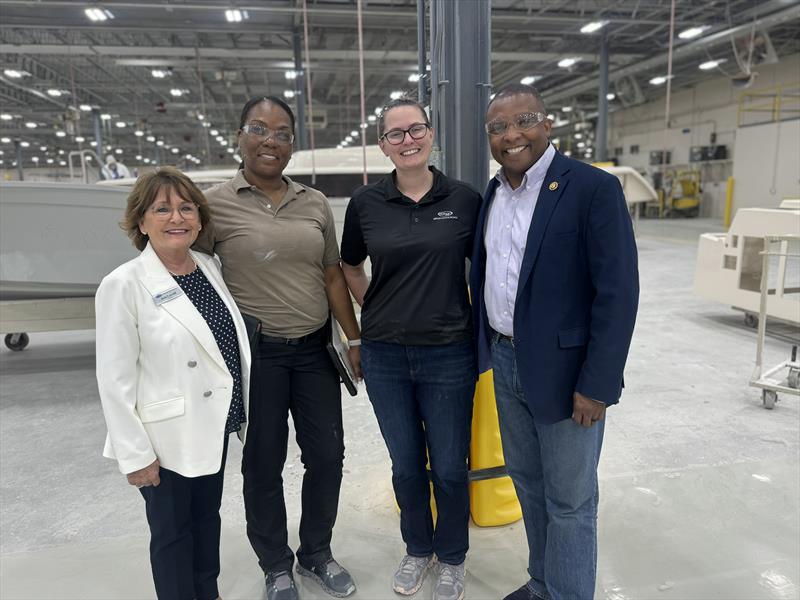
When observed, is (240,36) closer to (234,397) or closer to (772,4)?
(772,4)

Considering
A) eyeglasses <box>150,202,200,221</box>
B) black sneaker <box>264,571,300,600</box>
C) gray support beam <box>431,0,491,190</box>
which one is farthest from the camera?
gray support beam <box>431,0,491,190</box>

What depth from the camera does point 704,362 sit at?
4266 mm

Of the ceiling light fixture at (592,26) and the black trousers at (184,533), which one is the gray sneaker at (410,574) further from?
the ceiling light fixture at (592,26)

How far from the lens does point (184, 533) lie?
4.92ft

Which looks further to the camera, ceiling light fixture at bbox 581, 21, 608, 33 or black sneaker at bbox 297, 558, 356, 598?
ceiling light fixture at bbox 581, 21, 608, 33

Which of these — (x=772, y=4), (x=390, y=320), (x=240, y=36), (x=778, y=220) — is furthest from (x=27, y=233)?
(x=772, y=4)

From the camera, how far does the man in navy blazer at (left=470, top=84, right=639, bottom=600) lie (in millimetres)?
1301

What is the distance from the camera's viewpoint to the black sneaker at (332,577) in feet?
5.98

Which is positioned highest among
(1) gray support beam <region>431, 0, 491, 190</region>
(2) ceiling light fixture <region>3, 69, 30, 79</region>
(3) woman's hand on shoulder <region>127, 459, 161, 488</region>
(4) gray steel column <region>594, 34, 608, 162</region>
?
(2) ceiling light fixture <region>3, 69, 30, 79</region>

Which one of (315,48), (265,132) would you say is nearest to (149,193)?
(265,132)

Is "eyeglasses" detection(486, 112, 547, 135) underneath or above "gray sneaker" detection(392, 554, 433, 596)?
above

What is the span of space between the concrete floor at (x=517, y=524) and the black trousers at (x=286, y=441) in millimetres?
208

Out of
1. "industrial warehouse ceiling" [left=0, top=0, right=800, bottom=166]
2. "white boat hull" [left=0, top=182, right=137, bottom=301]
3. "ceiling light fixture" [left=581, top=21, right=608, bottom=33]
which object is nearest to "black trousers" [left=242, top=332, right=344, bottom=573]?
"white boat hull" [left=0, top=182, right=137, bottom=301]

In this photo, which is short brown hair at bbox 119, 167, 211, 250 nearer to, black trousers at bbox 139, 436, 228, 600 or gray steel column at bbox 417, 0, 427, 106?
black trousers at bbox 139, 436, 228, 600
